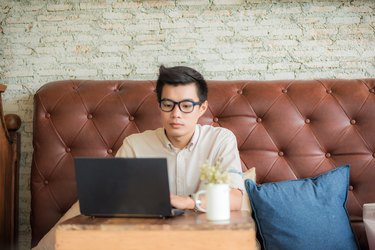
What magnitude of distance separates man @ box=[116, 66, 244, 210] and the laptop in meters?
0.47

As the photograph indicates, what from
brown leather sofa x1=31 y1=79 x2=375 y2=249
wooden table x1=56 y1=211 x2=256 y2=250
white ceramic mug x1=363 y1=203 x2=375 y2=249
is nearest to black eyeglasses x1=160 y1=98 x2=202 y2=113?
brown leather sofa x1=31 y1=79 x2=375 y2=249

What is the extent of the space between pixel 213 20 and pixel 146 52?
15.9 inches

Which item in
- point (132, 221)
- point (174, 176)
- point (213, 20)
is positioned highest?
point (213, 20)

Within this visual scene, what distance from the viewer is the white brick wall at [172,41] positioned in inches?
104

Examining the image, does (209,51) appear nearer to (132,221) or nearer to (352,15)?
(352,15)

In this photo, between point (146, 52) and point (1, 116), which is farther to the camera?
point (146, 52)

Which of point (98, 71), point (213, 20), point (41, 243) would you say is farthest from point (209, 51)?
point (41, 243)

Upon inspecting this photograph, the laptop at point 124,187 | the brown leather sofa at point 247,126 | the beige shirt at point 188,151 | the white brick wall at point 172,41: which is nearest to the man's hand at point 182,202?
the laptop at point 124,187

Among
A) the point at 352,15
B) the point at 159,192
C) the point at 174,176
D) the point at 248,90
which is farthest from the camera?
the point at 352,15

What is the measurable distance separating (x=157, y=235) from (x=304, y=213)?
0.86m

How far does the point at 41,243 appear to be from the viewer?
220 cm

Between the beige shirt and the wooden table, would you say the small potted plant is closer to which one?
the wooden table

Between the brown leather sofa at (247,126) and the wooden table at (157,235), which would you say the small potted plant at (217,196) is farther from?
the brown leather sofa at (247,126)

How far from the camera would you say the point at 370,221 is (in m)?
2.10
